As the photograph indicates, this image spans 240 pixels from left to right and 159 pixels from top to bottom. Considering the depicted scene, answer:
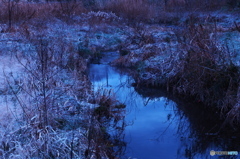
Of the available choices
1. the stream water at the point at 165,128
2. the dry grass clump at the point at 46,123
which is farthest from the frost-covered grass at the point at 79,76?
the stream water at the point at 165,128

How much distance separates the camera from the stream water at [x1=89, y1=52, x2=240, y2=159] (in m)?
4.36

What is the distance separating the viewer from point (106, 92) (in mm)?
5668

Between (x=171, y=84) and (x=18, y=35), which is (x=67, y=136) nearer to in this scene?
(x=171, y=84)

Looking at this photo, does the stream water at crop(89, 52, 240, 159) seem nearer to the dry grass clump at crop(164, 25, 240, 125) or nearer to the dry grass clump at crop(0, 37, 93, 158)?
the dry grass clump at crop(164, 25, 240, 125)

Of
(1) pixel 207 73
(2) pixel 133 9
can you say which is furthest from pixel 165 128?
(2) pixel 133 9

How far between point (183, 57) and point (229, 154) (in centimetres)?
277

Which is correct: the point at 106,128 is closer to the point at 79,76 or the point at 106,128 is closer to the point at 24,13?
the point at 79,76

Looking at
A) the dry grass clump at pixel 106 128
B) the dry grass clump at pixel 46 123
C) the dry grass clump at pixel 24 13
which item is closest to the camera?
the dry grass clump at pixel 46 123

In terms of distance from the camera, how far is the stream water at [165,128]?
14.3ft

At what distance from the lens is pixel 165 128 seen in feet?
16.6

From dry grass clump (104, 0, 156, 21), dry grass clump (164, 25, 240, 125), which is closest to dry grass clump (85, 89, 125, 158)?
dry grass clump (164, 25, 240, 125)

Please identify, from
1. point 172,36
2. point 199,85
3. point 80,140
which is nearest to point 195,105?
point 199,85

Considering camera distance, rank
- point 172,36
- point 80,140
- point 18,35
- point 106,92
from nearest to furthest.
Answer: point 80,140, point 106,92, point 18,35, point 172,36

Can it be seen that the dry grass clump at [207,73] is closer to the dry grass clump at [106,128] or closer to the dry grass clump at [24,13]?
the dry grass clump at [106,128]
